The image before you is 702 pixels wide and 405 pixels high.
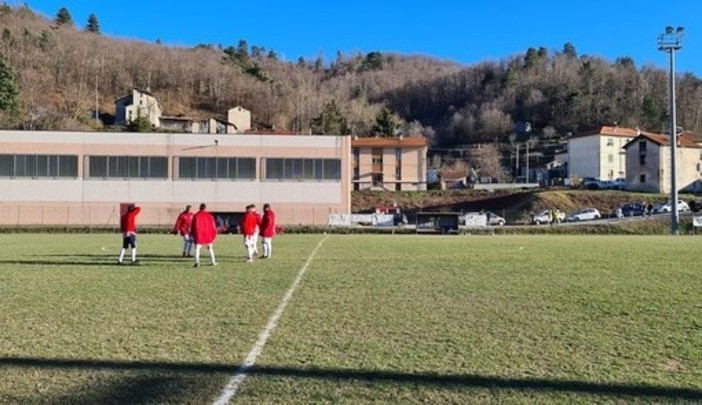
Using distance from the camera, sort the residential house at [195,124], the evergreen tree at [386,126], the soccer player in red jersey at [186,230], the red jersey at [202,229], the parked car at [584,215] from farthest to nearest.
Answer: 1. the residential house at [195,124]
2. the evergreen tree at [386,126]
3. the parked car at [584,215]
4. the soccer player in red jersey at [186,230]
5. the red jersey at [202,229]

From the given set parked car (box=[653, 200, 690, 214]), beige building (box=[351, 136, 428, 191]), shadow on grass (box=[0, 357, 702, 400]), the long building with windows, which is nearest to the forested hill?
beige building (box=[351, 136, 428, 191])

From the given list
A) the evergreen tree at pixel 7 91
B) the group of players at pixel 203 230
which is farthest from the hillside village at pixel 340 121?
the group of players at pixel 203 230

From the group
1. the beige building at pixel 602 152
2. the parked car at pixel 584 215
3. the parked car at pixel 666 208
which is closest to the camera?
the parked car at pixel 666 208

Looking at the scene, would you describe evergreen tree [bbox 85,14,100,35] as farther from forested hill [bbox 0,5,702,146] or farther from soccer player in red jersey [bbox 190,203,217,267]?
soccer player in red jersey [bbox 190,203,217,267]

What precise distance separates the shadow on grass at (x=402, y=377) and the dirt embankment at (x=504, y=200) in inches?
2486

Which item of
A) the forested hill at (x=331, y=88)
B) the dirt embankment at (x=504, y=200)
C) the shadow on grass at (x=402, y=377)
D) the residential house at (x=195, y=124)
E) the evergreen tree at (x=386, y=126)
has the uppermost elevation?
the forested hill at (x=331, y=88)

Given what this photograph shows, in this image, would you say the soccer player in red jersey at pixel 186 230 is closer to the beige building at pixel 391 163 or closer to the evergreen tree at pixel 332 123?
the beige building at pixel 391 163

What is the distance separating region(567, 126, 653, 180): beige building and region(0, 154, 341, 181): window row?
63.9 metres

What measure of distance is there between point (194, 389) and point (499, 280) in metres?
10.3

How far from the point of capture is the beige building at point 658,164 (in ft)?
277

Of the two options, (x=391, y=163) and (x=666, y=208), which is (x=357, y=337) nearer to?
(x=666, y=208)

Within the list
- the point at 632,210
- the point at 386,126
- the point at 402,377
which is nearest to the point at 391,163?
the point at 386,126

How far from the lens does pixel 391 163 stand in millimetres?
103812

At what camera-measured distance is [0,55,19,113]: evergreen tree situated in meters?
95.1
